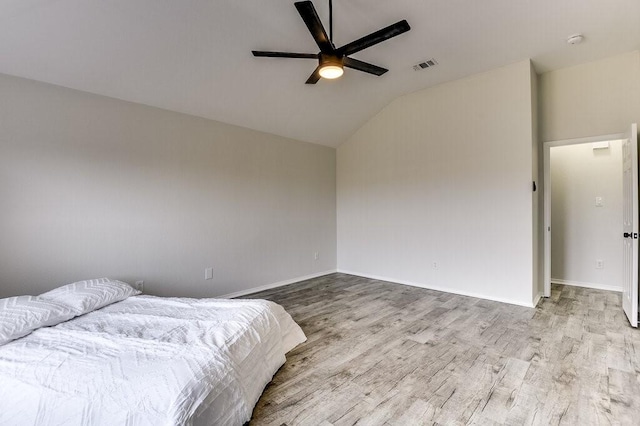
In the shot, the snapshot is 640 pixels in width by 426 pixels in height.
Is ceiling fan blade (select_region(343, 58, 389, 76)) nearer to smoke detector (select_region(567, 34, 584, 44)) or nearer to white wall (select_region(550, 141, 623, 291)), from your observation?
smoke detector (select_region(567, 34, 584, 44))

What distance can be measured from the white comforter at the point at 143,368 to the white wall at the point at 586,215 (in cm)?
477

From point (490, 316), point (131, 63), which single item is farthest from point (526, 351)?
point (131, 63)

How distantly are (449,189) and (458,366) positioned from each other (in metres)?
2.69

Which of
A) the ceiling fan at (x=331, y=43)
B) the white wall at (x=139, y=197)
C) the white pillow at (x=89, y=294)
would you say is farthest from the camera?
the white wall at (x=139, y=197)

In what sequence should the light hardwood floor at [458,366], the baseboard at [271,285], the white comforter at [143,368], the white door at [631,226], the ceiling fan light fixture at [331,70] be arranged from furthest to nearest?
the baseboard at [271,285], the white door at [631,226], the ceiling fan light fixture at [331,70], the light hardwood floor at [458,366], the white comforter at [143,368]

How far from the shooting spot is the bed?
1.30 meters

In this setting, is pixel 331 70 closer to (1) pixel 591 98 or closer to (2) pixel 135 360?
(2) pixel 135 360

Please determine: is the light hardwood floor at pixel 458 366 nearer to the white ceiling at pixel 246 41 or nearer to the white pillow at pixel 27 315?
the white pillow at pixel 27 315

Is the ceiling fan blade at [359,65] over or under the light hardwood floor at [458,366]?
over

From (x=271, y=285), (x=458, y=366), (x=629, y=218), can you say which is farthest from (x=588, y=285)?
(x=271, y=285)

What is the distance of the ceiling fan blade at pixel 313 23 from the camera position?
184 centimetres

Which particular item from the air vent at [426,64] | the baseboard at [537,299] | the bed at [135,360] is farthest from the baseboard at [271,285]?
the air vent at [426,64]

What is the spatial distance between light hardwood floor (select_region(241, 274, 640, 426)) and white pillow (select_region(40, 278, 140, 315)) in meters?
1.50

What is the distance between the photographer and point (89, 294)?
238 centimetres
